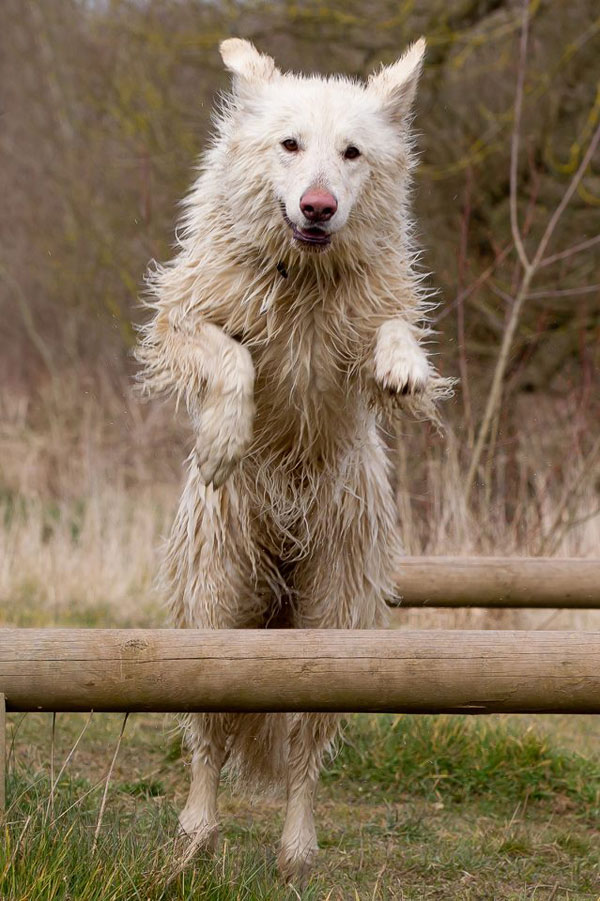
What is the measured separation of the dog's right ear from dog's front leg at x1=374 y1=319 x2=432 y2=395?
3.26 feet

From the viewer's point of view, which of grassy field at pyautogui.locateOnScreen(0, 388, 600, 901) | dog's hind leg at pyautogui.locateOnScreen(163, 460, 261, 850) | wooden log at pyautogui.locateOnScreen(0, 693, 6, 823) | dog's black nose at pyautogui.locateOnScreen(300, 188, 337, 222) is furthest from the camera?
dog's hind leg at pyautogui.locateOnScreen(163, 460, 261, 850)

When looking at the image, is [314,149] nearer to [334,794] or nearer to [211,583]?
[211,583]

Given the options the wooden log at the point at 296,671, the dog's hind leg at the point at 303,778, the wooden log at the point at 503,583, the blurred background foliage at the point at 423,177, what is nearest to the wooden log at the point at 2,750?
the wooden log at the point at 296,671

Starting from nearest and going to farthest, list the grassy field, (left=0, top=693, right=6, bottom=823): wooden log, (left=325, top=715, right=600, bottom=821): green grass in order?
(left=0, top=693, right=6, bottom=823): wooden log < the grassy field < (left=325, top=715, right=600, bottom=821): green grass

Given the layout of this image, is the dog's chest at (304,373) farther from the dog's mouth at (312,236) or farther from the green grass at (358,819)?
the green grass at (358,819)

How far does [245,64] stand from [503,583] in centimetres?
211

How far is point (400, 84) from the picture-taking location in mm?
3941

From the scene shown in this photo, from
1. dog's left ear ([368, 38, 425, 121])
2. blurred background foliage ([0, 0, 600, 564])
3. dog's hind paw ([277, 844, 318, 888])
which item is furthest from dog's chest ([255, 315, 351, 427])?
blurred background foliage ([0, 0, 600, 564])

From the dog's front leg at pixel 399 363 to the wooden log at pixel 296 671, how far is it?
80 centimetres

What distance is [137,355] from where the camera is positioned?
4.01 metres

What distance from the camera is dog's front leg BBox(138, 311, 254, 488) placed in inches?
138

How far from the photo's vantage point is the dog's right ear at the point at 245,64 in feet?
12.9

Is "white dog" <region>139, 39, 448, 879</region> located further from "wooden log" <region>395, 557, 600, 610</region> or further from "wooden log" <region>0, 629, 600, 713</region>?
Answer: "wooden log" <region>0, 629, 600, 713</region>

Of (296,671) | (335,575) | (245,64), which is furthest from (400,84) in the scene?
(296,671)
